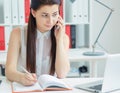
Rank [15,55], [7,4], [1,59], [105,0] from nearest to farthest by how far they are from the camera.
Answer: [15,55] < [1,59] < [7,4] < [105,0]

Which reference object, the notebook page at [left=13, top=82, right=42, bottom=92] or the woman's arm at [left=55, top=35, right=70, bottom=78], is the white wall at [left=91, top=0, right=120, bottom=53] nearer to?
the woman's arm at [left=55, top=35, right=70, bottom=78]

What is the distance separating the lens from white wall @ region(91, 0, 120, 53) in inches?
130

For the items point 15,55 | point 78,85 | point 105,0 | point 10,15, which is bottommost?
point 78,85

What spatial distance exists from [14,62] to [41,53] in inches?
9.1

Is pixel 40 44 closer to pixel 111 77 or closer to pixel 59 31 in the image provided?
pixel 59 31

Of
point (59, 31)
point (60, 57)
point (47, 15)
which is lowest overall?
point (60, 57)

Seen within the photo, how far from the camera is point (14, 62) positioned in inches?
67.7

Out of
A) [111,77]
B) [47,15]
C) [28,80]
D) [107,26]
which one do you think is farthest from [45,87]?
[107,26]

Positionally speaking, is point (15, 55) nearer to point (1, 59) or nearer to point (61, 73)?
point (61, 73)

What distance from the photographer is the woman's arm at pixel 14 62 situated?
59.2 inches

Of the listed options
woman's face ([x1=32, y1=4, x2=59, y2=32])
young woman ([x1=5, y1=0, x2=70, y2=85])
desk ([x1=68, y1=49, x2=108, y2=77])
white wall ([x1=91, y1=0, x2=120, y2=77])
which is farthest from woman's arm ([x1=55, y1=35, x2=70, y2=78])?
white wall ([x1=91, y1=0, x2=120, y2=77])

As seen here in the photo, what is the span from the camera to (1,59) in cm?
251

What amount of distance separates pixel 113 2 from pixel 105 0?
0.35 ft

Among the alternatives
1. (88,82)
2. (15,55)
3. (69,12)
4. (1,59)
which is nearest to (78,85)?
(88,82)
